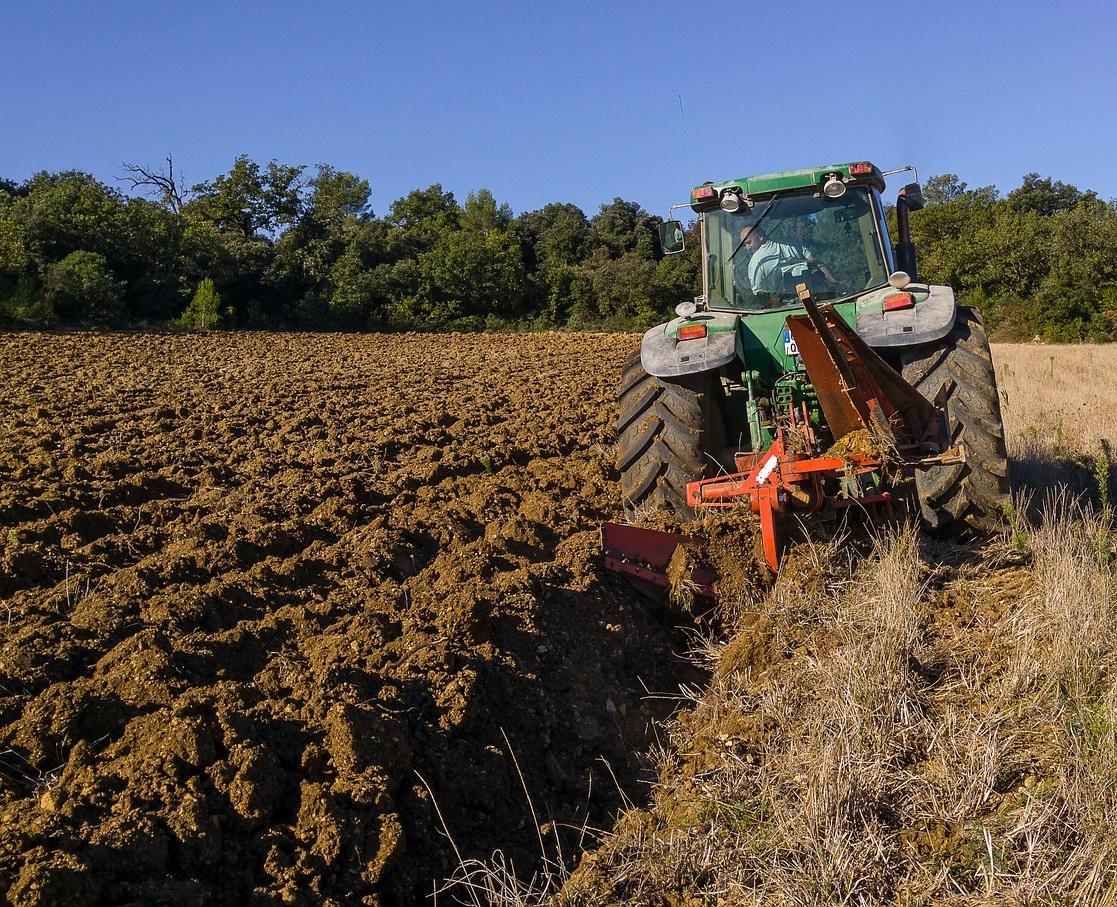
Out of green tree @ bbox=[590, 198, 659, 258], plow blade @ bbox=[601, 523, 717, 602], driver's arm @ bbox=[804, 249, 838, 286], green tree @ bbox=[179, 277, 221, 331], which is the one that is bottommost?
plow blade @ bbox=[601, 523, 717, 602]

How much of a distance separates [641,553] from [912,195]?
118 inches

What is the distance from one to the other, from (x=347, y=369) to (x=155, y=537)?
8028 millimetres

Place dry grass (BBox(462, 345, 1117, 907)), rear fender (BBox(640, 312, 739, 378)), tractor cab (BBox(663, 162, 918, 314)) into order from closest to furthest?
dry grass (BBox(462, 345, 1117, 907)) < rear fender (BBox(640, 312, 739, 378)) < tractor cab (BBox(663, 162, 918, 314))

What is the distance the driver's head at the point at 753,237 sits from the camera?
19.0 feet

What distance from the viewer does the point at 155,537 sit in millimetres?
5090

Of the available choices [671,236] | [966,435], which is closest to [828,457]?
[966,435]

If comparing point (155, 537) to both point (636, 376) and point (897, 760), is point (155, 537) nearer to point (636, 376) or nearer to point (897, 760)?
point (636, 376)

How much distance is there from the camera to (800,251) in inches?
226

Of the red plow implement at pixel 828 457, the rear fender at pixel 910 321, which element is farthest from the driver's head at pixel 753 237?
the red plow implement at pixel 828 457

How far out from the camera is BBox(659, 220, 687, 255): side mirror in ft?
20.4

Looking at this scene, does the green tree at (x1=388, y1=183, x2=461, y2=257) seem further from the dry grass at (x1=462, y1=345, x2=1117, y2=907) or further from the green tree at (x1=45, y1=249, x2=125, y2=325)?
the dry grass at (x1=462, y1=345, x2=1117, y2=907)

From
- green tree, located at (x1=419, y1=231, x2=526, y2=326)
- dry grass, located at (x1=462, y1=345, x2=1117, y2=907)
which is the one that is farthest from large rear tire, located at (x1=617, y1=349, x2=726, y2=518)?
green tree, located at (x1=419, y1=231, x2=526, y2=326)

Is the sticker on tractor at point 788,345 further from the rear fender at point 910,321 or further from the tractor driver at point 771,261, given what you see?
the tractor driver at point 771,261

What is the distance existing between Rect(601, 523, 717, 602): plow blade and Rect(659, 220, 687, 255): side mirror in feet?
7.08
